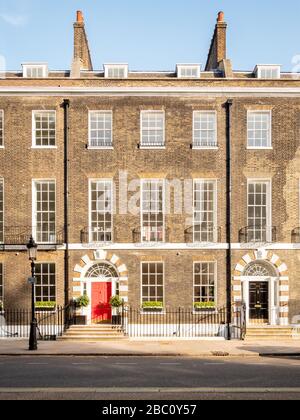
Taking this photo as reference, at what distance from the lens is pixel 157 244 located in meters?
25.5

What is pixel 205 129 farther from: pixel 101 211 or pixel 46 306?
pixel 46 306

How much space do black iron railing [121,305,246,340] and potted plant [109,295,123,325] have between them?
11.6 inches

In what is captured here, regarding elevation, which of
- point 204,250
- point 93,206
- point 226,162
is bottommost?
point 204,250

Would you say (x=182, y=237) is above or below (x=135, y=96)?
below

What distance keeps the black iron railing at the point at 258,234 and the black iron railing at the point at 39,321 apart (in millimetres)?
8635

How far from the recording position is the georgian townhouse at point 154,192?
2552 cm

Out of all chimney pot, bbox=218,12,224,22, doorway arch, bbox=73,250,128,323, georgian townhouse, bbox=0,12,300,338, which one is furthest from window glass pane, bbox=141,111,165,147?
chimney pot, bbox=218,12,224,22

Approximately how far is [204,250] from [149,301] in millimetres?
3505

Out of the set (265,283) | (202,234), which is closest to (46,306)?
(202,234)

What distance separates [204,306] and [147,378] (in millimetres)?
11385

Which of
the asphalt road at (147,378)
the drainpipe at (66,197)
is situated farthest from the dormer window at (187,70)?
the asphalt road at (147,378)

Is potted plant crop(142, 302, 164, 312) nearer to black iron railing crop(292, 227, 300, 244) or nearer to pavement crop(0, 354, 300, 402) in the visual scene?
pavement crop(0, 354, 300, 402)

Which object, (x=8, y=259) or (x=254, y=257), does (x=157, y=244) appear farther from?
(x=8, y=259)
